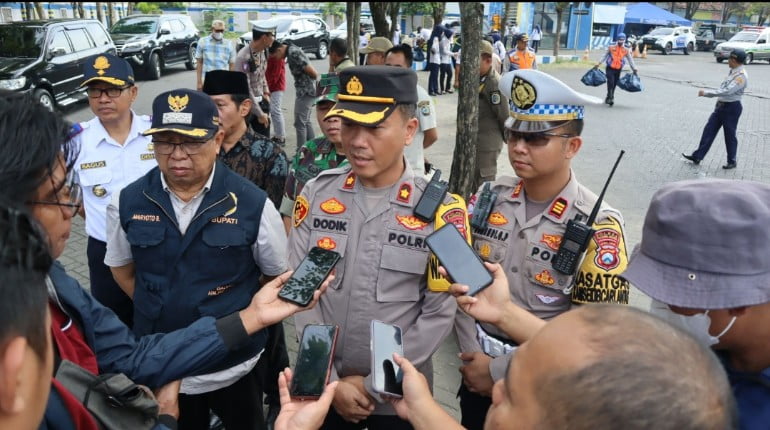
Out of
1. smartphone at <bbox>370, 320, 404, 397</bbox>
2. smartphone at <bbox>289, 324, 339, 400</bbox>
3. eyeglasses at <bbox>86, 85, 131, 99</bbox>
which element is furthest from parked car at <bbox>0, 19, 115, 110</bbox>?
smartphone at <bbox>370, 320, 404, 397</bbox>

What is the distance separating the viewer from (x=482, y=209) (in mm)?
2367

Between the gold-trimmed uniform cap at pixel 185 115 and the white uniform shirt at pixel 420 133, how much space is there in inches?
83.1

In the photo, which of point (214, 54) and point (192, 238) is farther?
point (214, 54)

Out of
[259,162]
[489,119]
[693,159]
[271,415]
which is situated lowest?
[271,415]

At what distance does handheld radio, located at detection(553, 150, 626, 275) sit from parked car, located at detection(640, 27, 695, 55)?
3617 centimetres

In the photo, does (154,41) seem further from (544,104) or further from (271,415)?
(544,104)

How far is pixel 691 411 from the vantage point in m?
0.85

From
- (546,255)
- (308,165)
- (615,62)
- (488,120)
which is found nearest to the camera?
(546,255)

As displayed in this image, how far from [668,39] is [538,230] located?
36553mm

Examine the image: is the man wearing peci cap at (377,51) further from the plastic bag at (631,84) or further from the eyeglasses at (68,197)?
the plastic bag at (631,84)

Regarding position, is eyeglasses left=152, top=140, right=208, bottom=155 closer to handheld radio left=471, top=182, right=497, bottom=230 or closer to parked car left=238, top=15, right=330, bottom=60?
handheld radio left=471, top=182, right=497, bottom=230

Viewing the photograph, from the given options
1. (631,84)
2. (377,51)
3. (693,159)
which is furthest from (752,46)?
(377,51)

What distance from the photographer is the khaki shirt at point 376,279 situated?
6.82ft

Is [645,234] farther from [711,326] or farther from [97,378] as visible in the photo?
[97,378]
